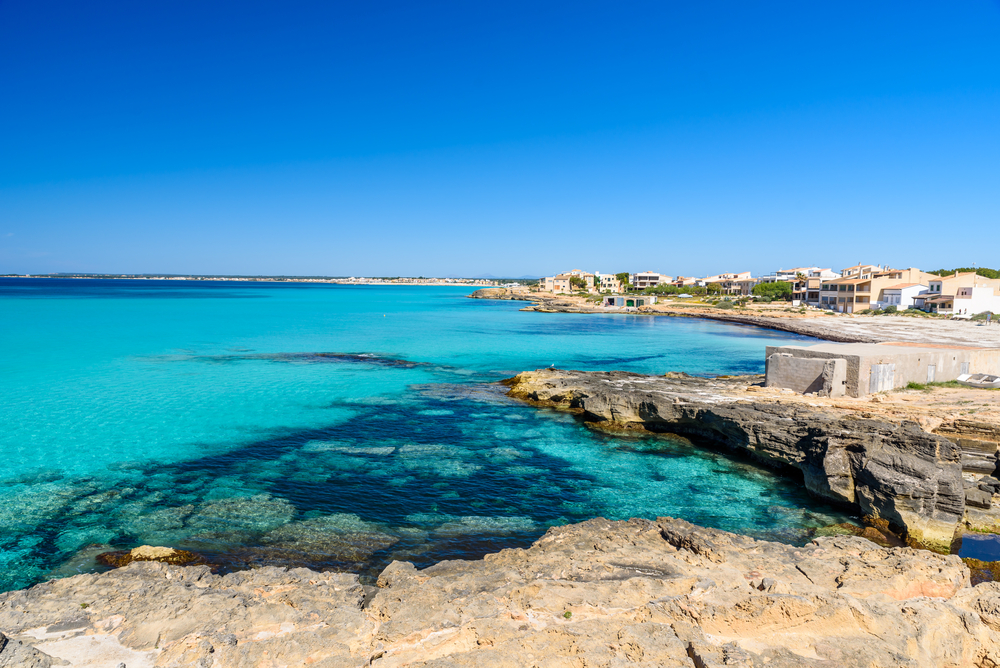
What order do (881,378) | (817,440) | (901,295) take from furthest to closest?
1. (901,295)
2. (881,378)
3. (817,440)

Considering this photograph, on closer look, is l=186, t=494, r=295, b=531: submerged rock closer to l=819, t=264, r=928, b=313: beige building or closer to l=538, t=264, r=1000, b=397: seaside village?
l=538, t=264, r=1000, b=397: seaside village

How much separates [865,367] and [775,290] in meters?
97.2

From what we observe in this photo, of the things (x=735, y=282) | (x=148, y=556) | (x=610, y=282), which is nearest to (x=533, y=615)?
(x=148, y=556)

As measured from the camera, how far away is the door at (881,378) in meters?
22.1

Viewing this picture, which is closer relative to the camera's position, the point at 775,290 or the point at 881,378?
the point at 881,378

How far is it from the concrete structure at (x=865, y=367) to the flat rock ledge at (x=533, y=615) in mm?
13503

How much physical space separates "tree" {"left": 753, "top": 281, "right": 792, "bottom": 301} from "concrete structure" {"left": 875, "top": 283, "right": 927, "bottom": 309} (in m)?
27.8

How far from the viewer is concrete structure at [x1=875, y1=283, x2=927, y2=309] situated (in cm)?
7469

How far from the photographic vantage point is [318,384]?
29.5 meters

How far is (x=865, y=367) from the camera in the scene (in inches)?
852

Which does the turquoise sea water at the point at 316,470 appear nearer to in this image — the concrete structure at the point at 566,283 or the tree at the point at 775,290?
the tree at the point at 775,290

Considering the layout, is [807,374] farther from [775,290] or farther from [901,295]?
[775,290]

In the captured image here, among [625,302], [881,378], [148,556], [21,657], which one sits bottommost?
[148,556]

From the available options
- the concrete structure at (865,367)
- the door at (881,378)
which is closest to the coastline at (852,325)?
the concrete structure at (865,367)
